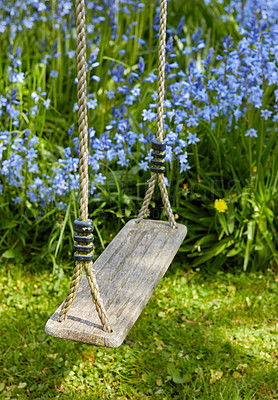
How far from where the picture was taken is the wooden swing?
67.5 inches

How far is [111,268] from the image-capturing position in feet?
7.36

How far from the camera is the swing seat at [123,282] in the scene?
1805 millimetres

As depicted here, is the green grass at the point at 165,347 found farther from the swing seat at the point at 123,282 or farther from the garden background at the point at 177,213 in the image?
the swing seat at the point at 123,282

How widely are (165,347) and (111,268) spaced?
816 millimetres

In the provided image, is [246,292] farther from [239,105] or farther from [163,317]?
[239,105]

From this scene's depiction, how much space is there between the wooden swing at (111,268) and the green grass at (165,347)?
0.68 meters

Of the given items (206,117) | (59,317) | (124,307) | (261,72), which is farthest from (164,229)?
(261,72)

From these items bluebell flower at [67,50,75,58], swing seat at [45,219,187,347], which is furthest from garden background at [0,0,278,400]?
swing seat at [45,219,187,347]

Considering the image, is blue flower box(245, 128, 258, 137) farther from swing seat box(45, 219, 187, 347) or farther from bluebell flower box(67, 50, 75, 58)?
bluebell flower box(67, 50, 75, 58)

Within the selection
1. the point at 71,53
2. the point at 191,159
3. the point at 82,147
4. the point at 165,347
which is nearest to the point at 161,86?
the point at 82,147

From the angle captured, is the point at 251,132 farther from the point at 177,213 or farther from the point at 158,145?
the point at 158,145

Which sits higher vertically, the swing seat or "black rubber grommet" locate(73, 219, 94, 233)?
"black rubber grommet" locate(73, 219, 94, 233)

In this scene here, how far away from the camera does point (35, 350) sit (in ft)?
9.21

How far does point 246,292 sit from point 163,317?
0.56m
